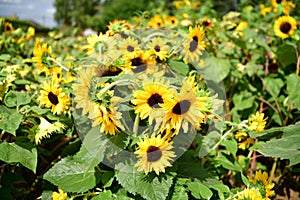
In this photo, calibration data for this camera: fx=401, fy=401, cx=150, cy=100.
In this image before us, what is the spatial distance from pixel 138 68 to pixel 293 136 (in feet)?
1.96

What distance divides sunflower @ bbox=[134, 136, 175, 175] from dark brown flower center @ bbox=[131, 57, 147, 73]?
0.33 metres

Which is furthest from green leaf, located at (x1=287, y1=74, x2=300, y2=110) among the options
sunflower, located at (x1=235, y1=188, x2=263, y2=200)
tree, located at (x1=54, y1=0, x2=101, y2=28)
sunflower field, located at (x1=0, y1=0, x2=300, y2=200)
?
tree, located at (x1=54, y1=0, x2=101, y2=28)

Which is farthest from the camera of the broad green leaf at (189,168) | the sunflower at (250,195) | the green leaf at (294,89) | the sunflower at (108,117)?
the green leaf at (294,89)

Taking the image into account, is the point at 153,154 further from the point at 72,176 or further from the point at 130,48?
the point at 130,48

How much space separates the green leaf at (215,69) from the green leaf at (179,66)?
0.19m

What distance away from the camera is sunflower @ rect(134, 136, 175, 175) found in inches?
48.4

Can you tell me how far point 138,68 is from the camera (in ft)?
4.91

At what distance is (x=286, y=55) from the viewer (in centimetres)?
225

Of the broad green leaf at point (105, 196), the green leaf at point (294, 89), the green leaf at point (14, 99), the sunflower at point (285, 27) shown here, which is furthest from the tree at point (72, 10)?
the broad green leaf at point (105, 196)

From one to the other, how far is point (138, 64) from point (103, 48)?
0.49ft

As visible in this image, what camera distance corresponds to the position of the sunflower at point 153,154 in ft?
4.04

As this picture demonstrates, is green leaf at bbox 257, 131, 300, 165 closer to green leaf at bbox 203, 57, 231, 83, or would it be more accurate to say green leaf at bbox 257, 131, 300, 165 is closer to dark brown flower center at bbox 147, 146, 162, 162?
dark brown flower center at bbox 147, 146, 162, 162

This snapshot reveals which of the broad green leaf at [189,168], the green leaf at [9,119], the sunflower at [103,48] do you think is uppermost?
the sunflower at [103,48]

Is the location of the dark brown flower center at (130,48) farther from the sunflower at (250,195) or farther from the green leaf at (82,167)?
the sunflower at (250,195)
